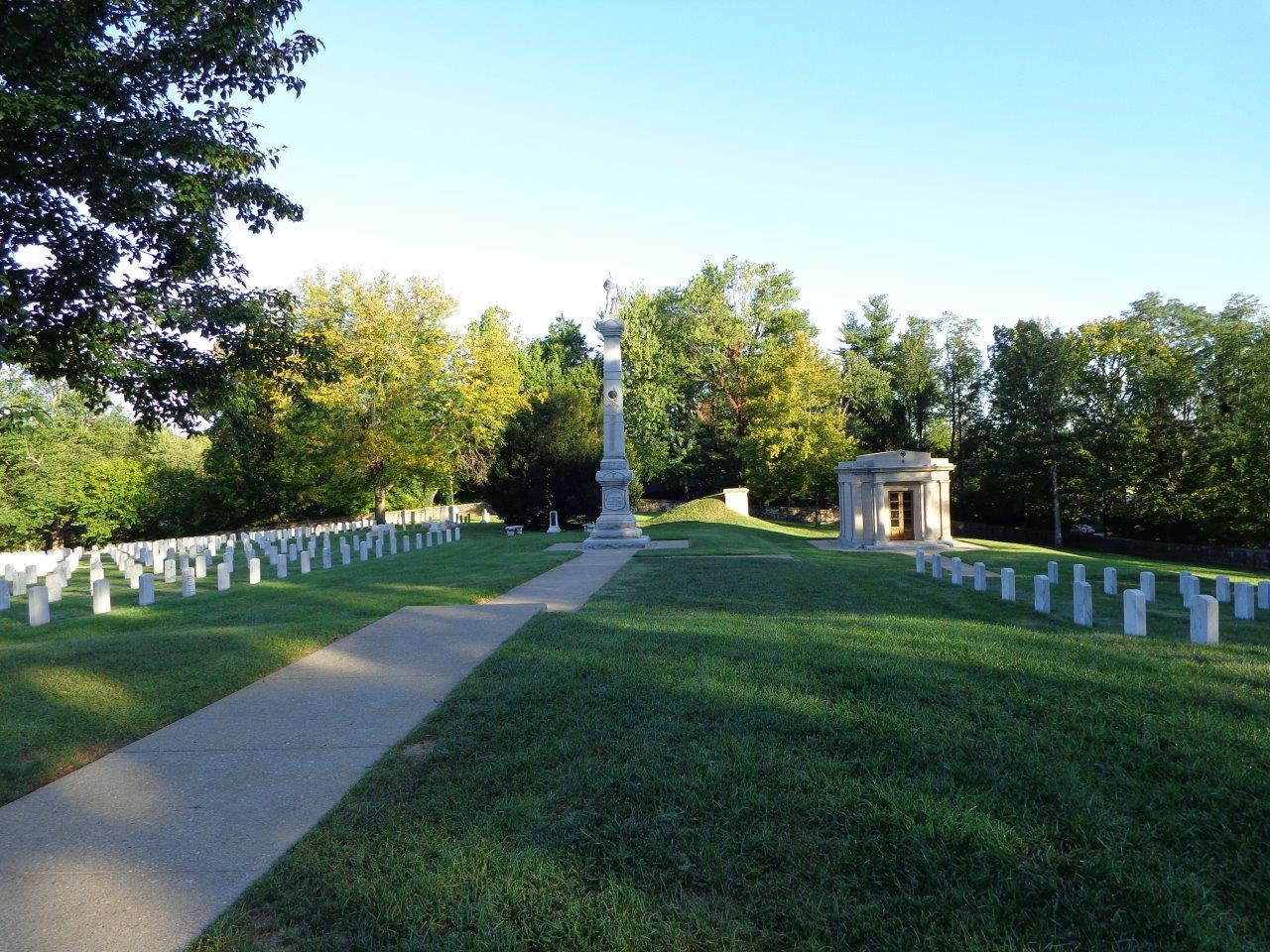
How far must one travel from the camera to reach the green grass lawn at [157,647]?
5.63 m

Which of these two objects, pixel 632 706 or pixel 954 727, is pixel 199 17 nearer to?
pixel 632 706

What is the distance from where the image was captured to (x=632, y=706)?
18.5ft

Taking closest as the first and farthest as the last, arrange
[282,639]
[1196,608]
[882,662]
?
1. [882,662]
2. [1196,608]
3. [282,639]

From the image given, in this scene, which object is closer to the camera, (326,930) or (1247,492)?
(326,930)

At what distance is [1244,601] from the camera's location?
34.2 ft

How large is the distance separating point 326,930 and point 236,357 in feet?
30.2

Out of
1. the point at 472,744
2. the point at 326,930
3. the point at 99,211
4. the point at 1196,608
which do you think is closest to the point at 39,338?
the point at 99,211

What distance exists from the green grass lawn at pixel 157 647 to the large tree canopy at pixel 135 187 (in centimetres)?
284

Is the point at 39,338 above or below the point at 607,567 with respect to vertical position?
above

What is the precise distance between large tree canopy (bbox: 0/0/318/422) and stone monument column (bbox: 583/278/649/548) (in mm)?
14167

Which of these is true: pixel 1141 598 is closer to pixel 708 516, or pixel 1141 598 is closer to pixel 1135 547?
pixel 708 516

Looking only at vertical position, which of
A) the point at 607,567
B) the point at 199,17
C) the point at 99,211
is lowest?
the point at 607,567

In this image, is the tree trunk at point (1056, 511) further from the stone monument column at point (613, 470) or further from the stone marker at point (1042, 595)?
the stone marker at point (1042, 595)

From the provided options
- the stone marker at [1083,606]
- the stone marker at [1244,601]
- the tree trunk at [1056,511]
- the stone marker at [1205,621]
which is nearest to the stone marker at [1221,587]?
the stone marker at [1244,601]
